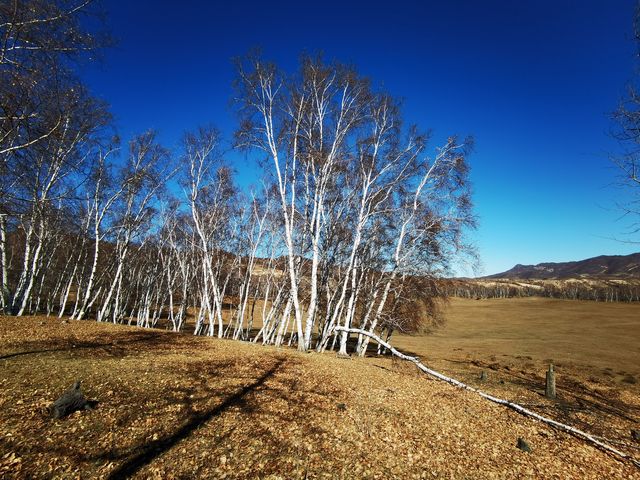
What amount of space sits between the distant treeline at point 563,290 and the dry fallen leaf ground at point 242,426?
5090 inches

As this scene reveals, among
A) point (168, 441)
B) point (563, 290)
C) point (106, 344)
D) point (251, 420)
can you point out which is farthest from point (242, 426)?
point (563, 290)

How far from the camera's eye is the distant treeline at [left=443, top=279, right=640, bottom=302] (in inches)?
5118

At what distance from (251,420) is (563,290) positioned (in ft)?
628

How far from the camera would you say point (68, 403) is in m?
5.59

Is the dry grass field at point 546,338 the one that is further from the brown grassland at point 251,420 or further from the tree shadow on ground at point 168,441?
the tree shadow on ground at point 168,441

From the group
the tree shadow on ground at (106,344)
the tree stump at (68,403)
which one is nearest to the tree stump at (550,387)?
the tree shadow on ground at (106,344)

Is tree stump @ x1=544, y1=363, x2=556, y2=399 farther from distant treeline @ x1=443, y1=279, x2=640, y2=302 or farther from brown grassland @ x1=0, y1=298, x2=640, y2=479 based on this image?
distant treeline @ x1=443, y1=279, x2=640, y2=302

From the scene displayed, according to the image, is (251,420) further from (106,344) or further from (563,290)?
(563,290)

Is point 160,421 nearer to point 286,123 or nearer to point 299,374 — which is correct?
point 299,374

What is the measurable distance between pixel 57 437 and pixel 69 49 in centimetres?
691

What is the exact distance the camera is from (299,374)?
9.88 metres

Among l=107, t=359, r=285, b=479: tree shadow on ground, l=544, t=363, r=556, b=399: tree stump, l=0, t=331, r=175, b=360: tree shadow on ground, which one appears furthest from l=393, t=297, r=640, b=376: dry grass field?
l=107, t=359, r=285, b=479: tree shadow on ground

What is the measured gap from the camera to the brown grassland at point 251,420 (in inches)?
193

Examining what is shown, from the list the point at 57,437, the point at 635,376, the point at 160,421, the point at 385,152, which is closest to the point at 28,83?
the point at 57,437
